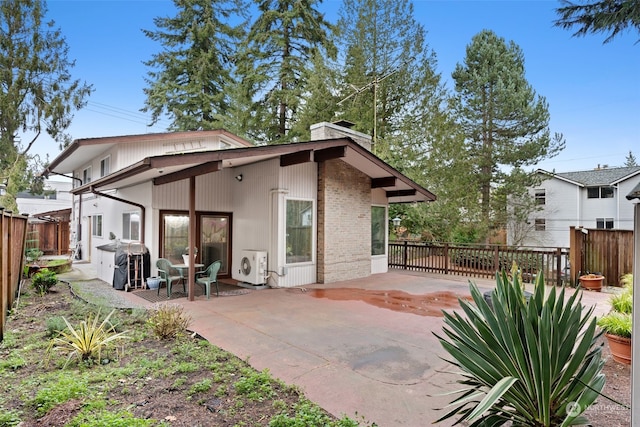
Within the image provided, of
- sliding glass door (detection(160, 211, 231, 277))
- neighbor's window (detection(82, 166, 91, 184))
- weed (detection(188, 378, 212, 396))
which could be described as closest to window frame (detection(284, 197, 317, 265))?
sliding glass door (detection(160, 211, 231, 277))

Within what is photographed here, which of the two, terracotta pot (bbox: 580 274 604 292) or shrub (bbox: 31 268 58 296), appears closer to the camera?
shrub (bbox: 31 268 58 296)

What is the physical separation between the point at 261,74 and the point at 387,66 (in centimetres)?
677

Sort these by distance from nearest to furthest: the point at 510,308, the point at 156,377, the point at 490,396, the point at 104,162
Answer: the point at 490,396 → the point at 510,308 → the point at 156,377 → the point at 104,162

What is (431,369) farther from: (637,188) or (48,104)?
(48,104)

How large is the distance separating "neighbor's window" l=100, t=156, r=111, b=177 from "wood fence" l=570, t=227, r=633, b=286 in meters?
14.2

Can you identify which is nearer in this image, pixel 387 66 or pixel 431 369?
pixel 431 369

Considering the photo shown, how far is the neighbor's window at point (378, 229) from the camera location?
1134cm

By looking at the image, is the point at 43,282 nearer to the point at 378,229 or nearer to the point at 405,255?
the point at 378,229

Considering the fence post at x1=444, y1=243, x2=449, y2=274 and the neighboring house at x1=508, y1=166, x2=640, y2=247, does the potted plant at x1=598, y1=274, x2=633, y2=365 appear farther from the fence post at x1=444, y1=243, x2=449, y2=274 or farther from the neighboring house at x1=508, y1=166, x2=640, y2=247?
the neighboring house at x1=508, y1=166, x2=640, y2=247

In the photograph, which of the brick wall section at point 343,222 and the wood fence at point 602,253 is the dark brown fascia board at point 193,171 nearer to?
the brick wall section at point 343,222

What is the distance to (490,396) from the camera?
6.50 feet

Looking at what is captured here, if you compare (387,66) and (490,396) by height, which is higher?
(387,66)

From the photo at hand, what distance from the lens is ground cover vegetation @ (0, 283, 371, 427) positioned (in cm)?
281

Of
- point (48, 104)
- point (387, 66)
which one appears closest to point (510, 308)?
point (387, 66)
